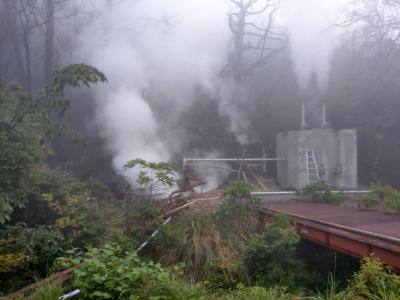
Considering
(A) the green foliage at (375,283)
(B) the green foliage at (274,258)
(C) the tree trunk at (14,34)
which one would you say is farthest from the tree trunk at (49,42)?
(A) the green foliage at (375,283)

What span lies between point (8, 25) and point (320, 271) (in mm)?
13283

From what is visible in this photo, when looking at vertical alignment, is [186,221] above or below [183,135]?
below

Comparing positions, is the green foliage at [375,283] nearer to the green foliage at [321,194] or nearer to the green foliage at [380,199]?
the green foliage at [380,199]

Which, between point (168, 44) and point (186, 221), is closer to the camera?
point (186, 221)

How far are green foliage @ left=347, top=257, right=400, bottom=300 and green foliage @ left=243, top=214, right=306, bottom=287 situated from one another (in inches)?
83.4

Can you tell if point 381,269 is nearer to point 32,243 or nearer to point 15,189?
point 32,243

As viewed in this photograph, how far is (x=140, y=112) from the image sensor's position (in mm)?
12539

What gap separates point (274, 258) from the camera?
7.14 m

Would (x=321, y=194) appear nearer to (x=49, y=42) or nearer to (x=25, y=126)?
(x=25, y=126)

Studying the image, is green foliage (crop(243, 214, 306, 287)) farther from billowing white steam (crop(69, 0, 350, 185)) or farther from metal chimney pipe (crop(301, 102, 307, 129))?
metal chimney pipe (crop(301, 102, 307, 129))

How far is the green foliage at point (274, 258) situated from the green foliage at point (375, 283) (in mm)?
2118

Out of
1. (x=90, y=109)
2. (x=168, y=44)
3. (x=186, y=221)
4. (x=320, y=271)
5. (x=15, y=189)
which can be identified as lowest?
(x=320, y=271)

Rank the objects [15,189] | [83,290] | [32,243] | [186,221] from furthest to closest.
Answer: [186,221]
[15,189]
[32,243]
[83,290]

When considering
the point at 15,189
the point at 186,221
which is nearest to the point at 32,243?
the point at 15,189
